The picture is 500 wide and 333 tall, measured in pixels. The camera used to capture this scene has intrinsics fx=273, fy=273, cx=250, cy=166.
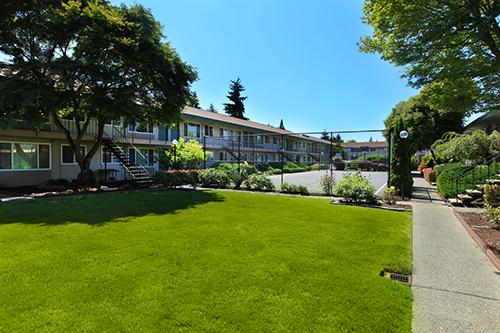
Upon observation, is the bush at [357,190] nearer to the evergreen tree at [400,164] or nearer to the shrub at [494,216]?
the evergreen tree at [400,164]

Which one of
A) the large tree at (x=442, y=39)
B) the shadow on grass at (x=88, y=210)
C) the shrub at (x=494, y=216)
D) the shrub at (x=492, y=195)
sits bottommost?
the shadow on grass at (x=88, y=210)

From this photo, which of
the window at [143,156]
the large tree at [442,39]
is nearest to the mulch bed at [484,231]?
the large tree at [442,39]

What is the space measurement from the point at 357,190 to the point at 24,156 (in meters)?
17.8

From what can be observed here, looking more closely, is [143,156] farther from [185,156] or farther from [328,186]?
[328,186]

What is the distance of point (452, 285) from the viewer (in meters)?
4.00

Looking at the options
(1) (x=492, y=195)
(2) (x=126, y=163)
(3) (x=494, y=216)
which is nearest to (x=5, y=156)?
(2) (x=126, y=163)

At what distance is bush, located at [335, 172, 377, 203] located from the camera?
10539 millimetres

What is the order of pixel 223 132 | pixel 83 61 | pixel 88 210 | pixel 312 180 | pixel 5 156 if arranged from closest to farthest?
pixel 88 210
pixel 83 61
pixel 5 156
pixel 312 180
pixel 223 132

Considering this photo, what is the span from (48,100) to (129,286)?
1189 cm

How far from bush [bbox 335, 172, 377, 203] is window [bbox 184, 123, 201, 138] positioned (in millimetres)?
17517

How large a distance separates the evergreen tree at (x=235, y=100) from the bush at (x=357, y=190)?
48.5 m

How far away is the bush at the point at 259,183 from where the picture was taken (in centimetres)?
1495

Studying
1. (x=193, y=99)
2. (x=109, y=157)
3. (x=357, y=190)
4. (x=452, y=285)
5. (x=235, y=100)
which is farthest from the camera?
(x=235, y=100)

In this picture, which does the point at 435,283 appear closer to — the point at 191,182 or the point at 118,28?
the point at 191,182
